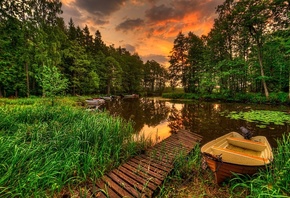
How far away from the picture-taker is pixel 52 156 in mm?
3057

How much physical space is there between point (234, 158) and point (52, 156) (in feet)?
14.6

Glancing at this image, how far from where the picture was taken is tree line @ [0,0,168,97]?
6.50 meters

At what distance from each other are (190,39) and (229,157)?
1284 inches

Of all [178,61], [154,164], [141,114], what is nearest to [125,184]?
[154,164]

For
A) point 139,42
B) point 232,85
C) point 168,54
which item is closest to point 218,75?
point 232,85

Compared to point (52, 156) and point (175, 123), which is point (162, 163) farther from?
point (175, 123)

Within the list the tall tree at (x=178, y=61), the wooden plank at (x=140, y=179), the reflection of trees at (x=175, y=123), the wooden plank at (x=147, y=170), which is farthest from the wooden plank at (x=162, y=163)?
the tall tree at (x=178, y=61)

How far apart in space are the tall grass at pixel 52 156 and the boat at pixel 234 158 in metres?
2.35

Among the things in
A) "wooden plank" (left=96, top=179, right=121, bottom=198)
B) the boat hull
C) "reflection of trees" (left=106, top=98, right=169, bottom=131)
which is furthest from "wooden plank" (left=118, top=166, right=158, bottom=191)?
"reflection of trees" (left=106, top=98, right=169, bottom=131)

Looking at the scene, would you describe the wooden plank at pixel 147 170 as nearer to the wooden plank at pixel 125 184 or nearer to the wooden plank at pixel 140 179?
the wooden plank at pixel 140 179

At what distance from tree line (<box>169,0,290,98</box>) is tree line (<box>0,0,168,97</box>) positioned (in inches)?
670

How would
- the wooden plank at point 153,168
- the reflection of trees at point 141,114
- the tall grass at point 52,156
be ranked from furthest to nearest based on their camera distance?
1. the reflection of trees at point 141,114
2. the wooden plank at point 153,168
3. the tall grass at point 52,156

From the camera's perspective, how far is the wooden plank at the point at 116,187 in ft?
9.04

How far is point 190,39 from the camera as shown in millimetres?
31359
